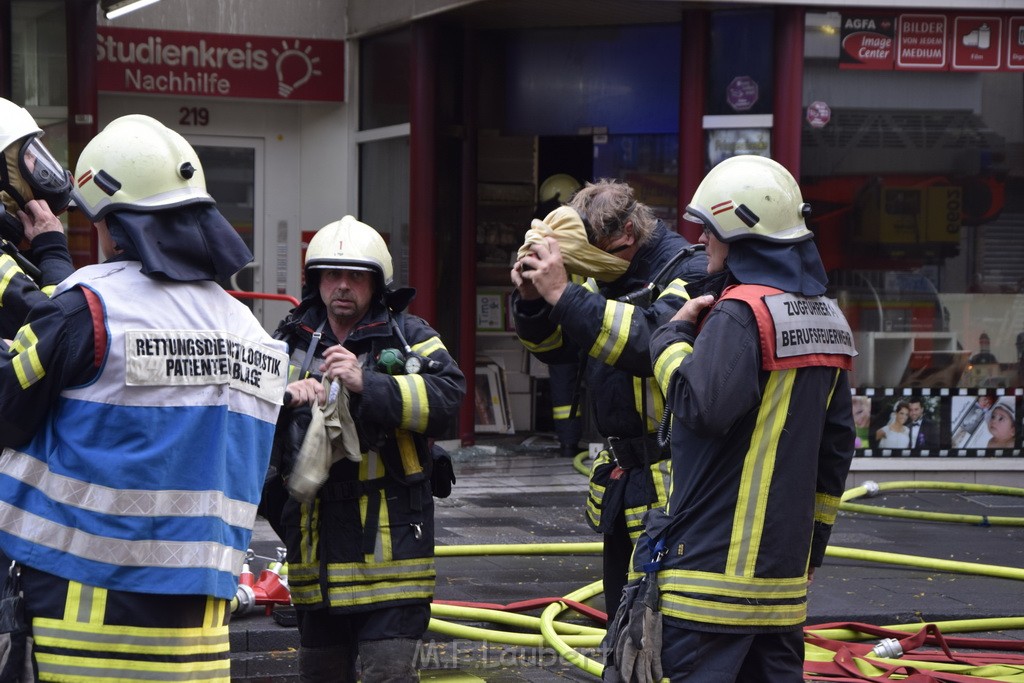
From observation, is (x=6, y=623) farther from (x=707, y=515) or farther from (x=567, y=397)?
(x=567, y=397)

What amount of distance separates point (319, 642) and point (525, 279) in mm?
1340

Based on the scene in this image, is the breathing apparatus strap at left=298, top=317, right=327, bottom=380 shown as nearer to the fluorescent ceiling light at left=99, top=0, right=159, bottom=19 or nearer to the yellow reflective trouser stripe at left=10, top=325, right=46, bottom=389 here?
the yellow reflective trouser stripe at left=10, top=325, right=46, bottom=389

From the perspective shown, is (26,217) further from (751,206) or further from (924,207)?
(924,207)

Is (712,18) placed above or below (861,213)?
above

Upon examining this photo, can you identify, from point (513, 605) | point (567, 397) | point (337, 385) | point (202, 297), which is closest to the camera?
point (202, 297)

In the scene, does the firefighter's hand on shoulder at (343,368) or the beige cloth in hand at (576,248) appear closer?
the firefighter's hand on shoulder at (343,368)

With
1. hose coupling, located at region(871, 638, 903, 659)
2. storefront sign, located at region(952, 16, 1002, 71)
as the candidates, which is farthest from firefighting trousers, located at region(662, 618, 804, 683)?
storefront sign, located at region(952, 16, 1002, 71)

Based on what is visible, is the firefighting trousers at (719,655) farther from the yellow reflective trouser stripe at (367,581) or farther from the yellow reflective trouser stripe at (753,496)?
the yellow reflective trouser stripe at (367,581)

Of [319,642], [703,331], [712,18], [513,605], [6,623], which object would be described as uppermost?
[712,18]

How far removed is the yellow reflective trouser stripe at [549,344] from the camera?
487cm

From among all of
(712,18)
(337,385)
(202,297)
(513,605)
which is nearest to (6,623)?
(202,297)

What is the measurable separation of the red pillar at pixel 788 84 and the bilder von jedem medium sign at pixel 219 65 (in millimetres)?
4063

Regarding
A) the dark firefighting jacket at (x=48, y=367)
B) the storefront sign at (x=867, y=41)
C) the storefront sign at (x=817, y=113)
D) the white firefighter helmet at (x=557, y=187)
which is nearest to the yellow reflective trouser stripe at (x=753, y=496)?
the dark firefighting jacket at (x=48, y=367)

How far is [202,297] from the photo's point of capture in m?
3.31
